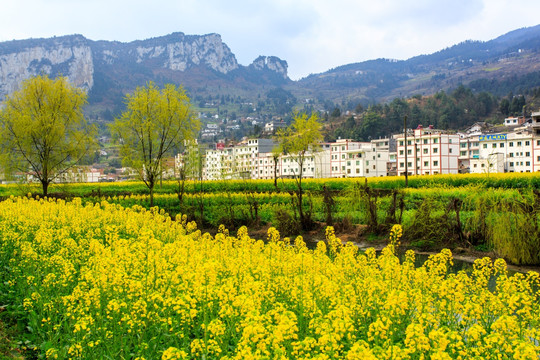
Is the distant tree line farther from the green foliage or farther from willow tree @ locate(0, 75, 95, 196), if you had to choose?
willow tree @ locate(0, 75, 95, 196)

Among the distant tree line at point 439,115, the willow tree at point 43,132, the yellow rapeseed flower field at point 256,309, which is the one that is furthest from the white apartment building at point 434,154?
the yellow rapeseed flower field at point 256,309

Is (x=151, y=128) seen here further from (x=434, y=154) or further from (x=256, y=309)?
(x=434, y=154)

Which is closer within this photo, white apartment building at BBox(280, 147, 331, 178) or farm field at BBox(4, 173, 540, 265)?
farm field at BBox(4, 173, 540, 265)

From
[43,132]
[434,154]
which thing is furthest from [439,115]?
[43,132]

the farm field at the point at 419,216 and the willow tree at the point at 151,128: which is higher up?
the willow tree at the point at 151,128

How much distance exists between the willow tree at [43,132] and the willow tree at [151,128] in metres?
3.15

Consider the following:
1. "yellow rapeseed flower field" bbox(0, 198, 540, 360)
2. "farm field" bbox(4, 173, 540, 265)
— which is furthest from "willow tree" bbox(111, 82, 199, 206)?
"yellow rapeseed flower field" bbox(0, 198, 540, 360)

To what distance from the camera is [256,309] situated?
512 cm

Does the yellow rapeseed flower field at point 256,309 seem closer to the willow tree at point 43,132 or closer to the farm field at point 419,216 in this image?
the farm field at point 419,216

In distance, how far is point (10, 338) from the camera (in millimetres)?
6230

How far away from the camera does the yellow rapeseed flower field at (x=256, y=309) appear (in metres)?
4.37

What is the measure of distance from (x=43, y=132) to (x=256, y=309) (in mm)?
26996

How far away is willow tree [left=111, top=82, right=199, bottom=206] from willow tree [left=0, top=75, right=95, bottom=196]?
3148 millimetres

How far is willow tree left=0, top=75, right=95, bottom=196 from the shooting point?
92.7ft
